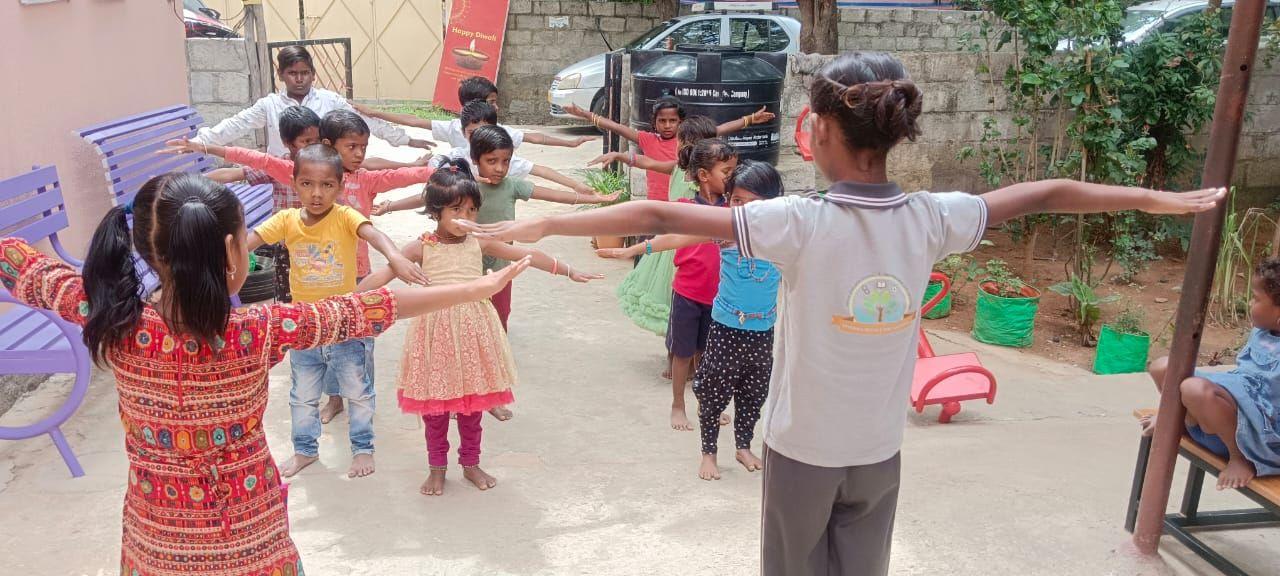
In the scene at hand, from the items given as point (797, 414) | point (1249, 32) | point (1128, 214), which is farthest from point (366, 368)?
point (1128, 214)

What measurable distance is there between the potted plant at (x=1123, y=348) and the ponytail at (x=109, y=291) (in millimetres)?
5907

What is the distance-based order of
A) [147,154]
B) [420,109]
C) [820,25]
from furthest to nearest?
[420,109]
[820,25]
[147,154]

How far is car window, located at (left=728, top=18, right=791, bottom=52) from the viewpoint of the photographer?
45.3 feet

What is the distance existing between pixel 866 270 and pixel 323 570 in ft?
7.13

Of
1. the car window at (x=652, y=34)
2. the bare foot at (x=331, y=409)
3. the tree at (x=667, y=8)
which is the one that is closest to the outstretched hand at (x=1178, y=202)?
the bare foot at (x=331, y=409)

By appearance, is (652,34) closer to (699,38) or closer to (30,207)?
(699,38)

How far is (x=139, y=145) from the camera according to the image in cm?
585

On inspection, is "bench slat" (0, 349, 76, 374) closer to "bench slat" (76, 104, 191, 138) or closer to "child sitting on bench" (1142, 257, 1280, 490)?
"bench slat" (76, 104, 191, 138)

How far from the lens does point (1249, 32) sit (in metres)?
3.11

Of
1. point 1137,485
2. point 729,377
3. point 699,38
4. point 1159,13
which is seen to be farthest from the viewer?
point 699,38

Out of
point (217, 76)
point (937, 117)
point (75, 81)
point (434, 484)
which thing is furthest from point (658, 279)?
point (217, 76)

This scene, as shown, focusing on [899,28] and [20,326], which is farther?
[899,28]

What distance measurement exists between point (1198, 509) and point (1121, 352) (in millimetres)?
2679

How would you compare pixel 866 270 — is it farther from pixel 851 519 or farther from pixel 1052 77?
pixel 1052 77
